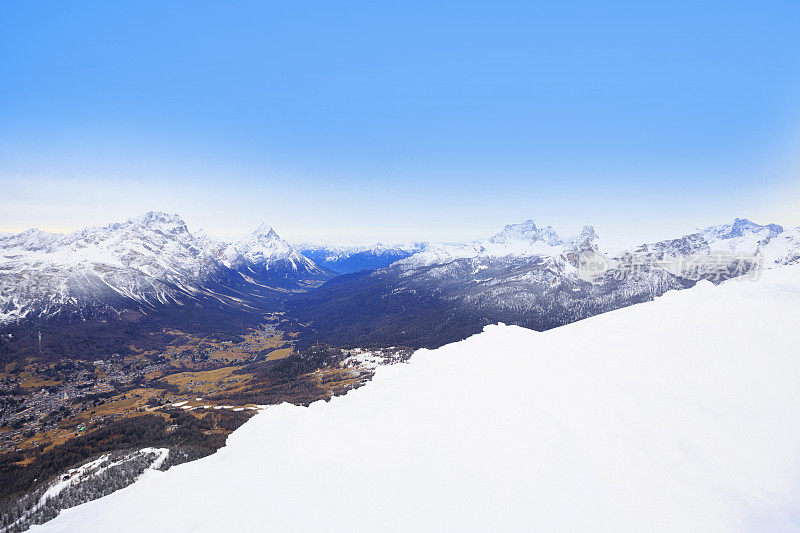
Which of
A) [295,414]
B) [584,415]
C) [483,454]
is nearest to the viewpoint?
[483,454]

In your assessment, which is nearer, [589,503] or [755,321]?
[589,503]

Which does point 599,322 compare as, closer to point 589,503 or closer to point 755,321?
point 755,321

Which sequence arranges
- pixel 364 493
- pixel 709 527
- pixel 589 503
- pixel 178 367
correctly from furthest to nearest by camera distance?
pixel 178 367 < pixel 364 493 < pixel 589 503 < pixel 709 527

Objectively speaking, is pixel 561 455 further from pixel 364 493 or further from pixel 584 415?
pixel 364 493

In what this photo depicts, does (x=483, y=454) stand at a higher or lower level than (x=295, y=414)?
higher

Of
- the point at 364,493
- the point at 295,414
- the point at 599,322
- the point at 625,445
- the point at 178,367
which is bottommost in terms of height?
the point at 178,367

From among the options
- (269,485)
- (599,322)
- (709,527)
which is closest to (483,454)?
(709,527)

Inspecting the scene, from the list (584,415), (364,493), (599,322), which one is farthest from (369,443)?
(599,322)
